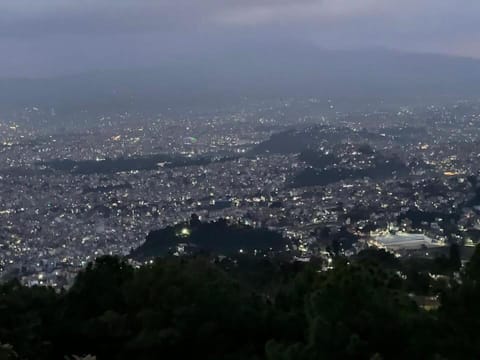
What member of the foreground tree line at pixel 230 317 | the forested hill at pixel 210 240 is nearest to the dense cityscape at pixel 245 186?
the forested hill at pixel 210 240

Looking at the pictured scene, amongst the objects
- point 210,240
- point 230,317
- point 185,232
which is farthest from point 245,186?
point 230,317

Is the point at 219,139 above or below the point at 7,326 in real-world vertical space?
below

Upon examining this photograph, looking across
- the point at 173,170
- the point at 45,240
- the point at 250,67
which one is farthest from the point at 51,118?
the point at 250,67

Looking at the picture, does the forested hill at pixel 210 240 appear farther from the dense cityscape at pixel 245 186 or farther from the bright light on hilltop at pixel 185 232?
the dense cityscape at pixel 245 186

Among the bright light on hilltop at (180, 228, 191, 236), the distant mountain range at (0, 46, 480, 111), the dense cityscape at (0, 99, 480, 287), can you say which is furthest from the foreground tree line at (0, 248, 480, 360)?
the distant mountain range at (0, 46, 480, 111)

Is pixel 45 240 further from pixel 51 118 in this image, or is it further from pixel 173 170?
pixel 51 118
